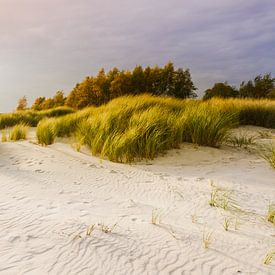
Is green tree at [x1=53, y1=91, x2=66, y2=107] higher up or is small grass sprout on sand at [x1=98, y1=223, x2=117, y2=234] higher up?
green tree at [x1=53, y1=91, x2=66, y2=107]

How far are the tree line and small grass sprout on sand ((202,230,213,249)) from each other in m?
18.1

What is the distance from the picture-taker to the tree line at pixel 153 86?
2156 cm

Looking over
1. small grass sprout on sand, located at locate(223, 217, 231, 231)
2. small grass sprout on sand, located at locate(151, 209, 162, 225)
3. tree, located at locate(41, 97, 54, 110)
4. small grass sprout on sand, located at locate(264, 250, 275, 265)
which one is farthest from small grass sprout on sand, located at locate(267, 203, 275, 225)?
tree, located at locate(41, 97, 54, 110)

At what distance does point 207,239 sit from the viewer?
2.66 meters

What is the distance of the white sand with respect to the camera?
2303 millimetres

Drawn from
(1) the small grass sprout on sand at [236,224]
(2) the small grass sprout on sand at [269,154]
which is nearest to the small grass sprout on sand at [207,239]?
(1) the small grass sprout on sand at [236,224]

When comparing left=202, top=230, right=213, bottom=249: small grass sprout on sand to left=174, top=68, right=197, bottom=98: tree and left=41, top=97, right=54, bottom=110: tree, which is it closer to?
left=174, top=68, right=197, bottom=98: tree

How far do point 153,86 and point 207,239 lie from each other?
20.2m

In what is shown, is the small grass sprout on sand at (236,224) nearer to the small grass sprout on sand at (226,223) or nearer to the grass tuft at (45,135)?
the small grass sprout on sand at (226,223)

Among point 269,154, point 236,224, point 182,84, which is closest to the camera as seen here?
point 236,224

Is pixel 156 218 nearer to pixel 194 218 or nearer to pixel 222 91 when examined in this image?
pixel 194 218

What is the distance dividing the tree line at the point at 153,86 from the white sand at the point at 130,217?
16.1 m

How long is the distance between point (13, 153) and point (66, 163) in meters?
1.54

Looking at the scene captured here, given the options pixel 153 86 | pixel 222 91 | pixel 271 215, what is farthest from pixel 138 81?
pixel 271 215
